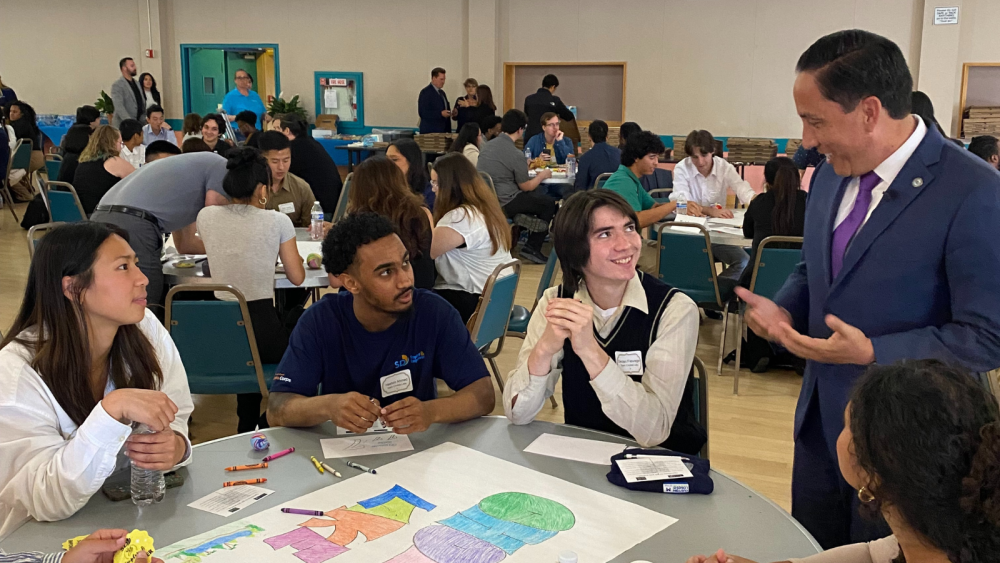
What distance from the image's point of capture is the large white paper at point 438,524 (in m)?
1.53

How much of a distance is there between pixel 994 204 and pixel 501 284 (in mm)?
2376

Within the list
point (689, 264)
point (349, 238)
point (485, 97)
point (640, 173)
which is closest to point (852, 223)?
point (349, 238)

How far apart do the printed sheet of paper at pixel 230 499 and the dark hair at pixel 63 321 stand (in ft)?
1.22

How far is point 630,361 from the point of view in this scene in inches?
87.1

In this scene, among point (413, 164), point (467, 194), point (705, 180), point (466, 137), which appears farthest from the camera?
point (466, 137)

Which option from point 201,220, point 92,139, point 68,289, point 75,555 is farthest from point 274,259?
point 92,139

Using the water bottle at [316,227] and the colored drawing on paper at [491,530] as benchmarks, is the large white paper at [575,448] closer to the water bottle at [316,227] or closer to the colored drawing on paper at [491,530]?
the colored drawing on paper at [491,530]

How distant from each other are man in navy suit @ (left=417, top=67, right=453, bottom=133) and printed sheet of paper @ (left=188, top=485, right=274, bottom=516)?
A: 11395mm

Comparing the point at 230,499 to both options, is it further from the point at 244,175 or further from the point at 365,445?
the point at 244,175

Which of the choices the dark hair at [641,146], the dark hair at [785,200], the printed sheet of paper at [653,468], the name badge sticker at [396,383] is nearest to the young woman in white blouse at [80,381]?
the name badge sticker at [396,383]

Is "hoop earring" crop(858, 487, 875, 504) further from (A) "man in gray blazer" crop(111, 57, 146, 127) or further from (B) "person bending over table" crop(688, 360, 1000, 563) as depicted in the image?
(A) "man in gray blazer" crop(111, 57, 146, 127)

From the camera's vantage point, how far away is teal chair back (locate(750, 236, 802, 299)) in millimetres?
4395

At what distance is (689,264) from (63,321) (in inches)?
141

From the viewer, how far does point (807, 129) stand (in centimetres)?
186
